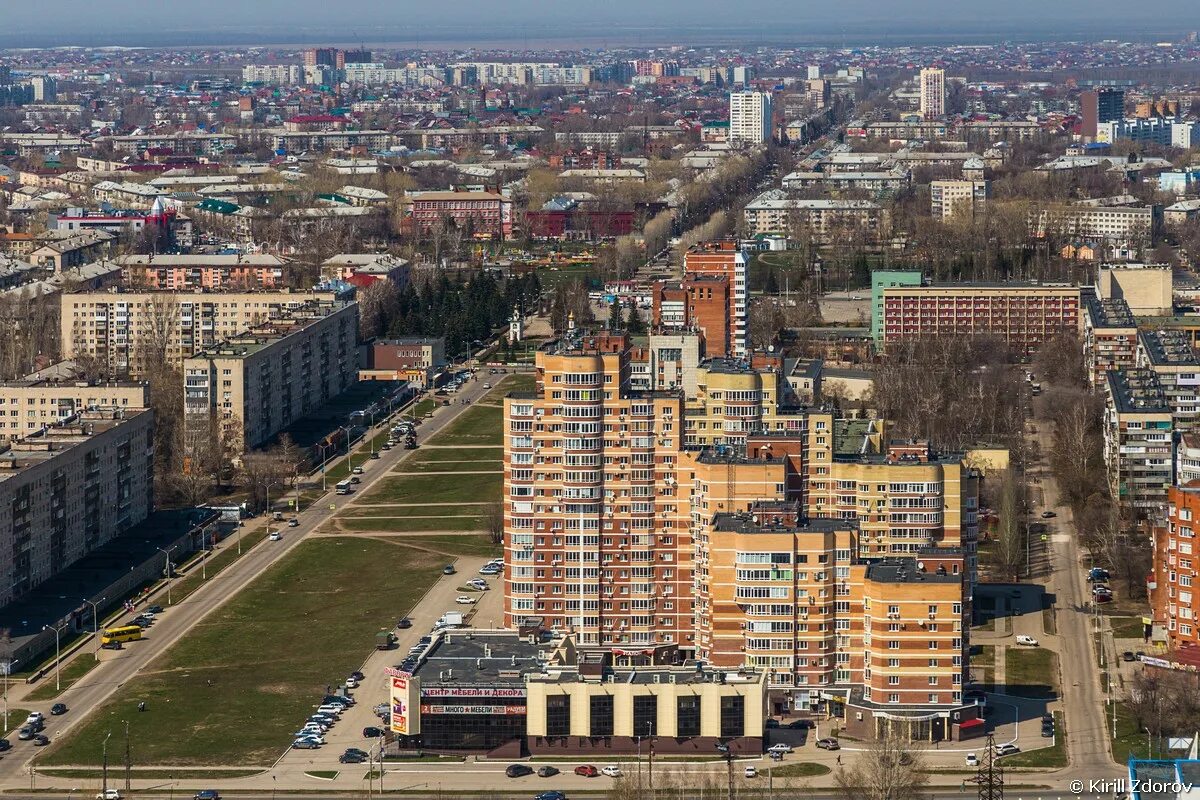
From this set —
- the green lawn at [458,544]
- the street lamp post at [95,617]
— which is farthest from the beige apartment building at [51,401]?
the street lamp post at [95,617]

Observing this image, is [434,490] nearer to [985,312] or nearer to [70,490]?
[70,490]

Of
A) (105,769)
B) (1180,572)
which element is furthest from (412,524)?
(105,769)

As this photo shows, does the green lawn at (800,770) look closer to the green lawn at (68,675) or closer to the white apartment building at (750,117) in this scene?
the green lawn at (68,675)

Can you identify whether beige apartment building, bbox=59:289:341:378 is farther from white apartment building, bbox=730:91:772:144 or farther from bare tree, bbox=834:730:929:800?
white apartment building, bbox=730:91:772:144

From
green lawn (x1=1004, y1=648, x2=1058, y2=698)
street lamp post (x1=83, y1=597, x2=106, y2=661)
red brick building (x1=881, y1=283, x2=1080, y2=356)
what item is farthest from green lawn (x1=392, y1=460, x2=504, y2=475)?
green lawn (x1=1004, y1=648, x2=1058, y2=698)

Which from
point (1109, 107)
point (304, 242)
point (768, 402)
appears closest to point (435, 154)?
point (1109, 107)
